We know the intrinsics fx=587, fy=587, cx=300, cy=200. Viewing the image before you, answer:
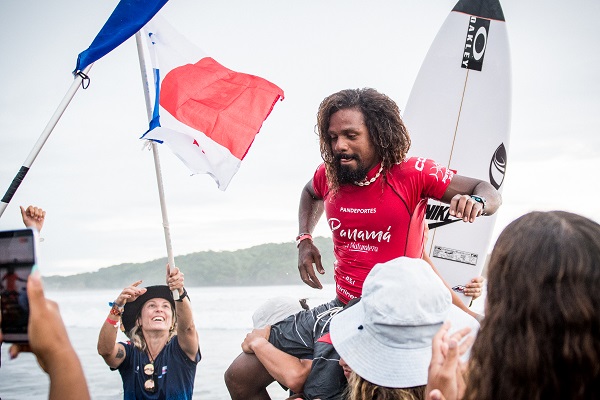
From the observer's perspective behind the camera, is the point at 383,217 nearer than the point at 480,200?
No

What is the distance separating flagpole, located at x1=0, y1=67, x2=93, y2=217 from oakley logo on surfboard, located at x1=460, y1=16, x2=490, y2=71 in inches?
132

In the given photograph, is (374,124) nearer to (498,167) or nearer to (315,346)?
(315,346)

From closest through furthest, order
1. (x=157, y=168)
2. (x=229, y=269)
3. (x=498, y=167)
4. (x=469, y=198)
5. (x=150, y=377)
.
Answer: (x=469, y=198)
(x=157, y=168)
(x=150, y=377)
(x=498, y=167)
(x=229, y=269)

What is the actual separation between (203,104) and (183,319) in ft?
4.92

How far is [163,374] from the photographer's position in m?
3.96

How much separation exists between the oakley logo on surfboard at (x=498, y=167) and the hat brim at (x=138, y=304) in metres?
2.94

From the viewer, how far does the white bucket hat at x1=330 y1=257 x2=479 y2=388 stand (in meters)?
1.88

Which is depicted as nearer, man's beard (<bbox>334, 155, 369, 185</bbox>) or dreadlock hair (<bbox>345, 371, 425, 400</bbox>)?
dreadlock hair (<bbox>345, 371, 425, 400</bbox>)

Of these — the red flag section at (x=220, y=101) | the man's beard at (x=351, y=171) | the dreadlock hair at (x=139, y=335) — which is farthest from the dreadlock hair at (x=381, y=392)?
the dreadlock hair at (x=139, y=335)

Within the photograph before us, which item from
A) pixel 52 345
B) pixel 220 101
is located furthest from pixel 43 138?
pixel 52 345

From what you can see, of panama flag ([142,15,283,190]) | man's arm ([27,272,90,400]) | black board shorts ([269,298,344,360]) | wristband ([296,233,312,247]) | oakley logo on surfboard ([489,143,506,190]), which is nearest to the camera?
man's arm ([27,272,90,400])

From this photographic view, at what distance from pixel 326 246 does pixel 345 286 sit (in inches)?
675

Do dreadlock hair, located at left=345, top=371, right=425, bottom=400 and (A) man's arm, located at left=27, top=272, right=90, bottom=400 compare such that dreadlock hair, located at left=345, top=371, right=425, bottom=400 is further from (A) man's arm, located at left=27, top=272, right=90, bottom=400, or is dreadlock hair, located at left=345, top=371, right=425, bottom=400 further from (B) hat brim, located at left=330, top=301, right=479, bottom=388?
(A) man's arm, located at left=27, top=272, right=90, bottom=400

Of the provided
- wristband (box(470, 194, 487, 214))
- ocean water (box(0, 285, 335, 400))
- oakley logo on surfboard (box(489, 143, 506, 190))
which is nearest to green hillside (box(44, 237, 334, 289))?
ocean water (box(0, 285, 335, 400))
